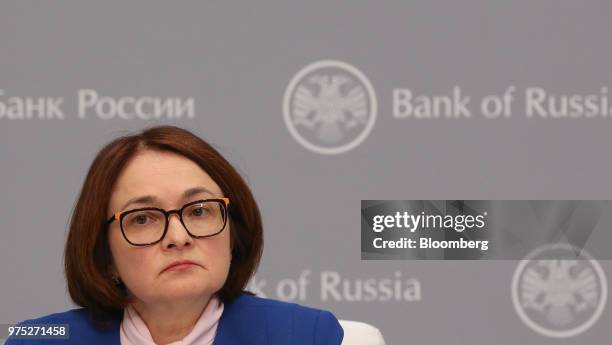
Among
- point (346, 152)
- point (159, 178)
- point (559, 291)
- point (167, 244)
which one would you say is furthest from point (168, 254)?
point (559, 291)

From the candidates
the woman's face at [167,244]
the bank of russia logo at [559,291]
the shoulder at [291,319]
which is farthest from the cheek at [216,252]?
the bank of russia logo at [559,291]

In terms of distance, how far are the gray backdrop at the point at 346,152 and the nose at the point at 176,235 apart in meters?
1.24

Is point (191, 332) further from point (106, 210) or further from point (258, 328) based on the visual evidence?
point (106, 210)

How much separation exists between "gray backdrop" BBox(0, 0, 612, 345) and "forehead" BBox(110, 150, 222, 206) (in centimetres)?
118

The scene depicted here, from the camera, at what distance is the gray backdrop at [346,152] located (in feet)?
8.63

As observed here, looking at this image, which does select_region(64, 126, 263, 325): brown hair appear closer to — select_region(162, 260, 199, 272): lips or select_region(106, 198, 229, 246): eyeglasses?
select_region(106, 198, 229, 246): eyeglasses

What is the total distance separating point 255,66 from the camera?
8.71ft

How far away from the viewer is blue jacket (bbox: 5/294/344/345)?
1491 millimetres

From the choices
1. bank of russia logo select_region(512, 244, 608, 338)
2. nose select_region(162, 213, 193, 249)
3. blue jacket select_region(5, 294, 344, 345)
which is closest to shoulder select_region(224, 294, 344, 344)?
blue jacket select_region(5, 294, 344, 345)

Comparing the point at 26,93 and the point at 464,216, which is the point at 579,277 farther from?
the point at 26,93

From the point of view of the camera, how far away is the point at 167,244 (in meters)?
1.38

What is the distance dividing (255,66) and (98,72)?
19.2 inches

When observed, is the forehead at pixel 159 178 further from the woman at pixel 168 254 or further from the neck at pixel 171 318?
the neck at pixel 171 318

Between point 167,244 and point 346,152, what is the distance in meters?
1.33
